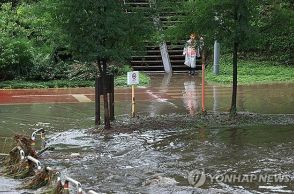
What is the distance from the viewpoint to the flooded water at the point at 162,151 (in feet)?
26.0

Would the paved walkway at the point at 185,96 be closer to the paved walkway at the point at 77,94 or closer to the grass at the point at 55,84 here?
the paved walkway at the point at 77,94

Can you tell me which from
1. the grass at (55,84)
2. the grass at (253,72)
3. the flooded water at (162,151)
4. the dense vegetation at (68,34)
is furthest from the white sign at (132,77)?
the grass at (253,72)

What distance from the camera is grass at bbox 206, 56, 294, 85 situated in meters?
21.2

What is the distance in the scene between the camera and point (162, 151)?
10.0 meters

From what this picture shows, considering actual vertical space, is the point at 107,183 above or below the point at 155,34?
below

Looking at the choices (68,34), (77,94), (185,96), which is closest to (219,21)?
(68,34)

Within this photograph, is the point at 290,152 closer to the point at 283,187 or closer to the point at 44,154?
the point at 283,187

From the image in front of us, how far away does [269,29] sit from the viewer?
12781mm

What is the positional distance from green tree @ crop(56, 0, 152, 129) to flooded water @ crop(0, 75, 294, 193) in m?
1.49

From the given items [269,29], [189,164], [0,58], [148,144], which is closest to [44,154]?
[148,144]

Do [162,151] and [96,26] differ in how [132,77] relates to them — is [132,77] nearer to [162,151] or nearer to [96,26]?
[96,26]

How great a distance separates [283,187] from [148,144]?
3587mm

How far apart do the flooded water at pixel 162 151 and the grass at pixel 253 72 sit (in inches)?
196

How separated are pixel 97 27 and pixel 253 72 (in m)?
12.7
